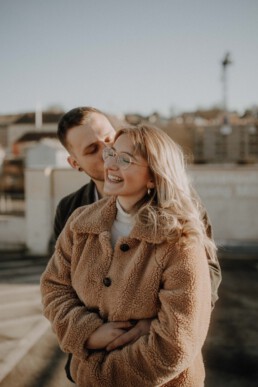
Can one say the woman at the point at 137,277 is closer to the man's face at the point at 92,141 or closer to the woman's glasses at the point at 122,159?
the woman's glasses at the point at 122,159

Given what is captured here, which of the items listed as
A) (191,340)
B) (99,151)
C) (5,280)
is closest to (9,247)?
(5,280)

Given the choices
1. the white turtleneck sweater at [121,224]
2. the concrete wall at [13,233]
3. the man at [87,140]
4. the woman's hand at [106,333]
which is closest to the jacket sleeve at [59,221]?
the man at [87,140]

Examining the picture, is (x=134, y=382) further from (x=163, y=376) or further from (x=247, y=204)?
(x=247, y=204)

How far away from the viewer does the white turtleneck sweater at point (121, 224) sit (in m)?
1.71

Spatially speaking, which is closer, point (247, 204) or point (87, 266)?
point (87, 266)

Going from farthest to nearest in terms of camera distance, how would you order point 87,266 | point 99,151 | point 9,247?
point 9,247, point 99,151, point 87,266

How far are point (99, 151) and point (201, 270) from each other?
3.34 ft

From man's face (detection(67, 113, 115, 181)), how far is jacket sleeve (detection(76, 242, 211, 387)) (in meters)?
0.88

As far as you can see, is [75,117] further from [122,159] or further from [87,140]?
[122,159]

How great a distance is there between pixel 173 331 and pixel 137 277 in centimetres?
26

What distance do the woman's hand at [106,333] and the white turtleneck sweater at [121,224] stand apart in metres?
0.35

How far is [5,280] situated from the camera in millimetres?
8086

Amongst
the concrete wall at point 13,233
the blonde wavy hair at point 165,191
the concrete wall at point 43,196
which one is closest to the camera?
the blonde wavy hair at point 165,191

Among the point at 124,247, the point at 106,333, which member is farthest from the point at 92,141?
the point at 106,333
